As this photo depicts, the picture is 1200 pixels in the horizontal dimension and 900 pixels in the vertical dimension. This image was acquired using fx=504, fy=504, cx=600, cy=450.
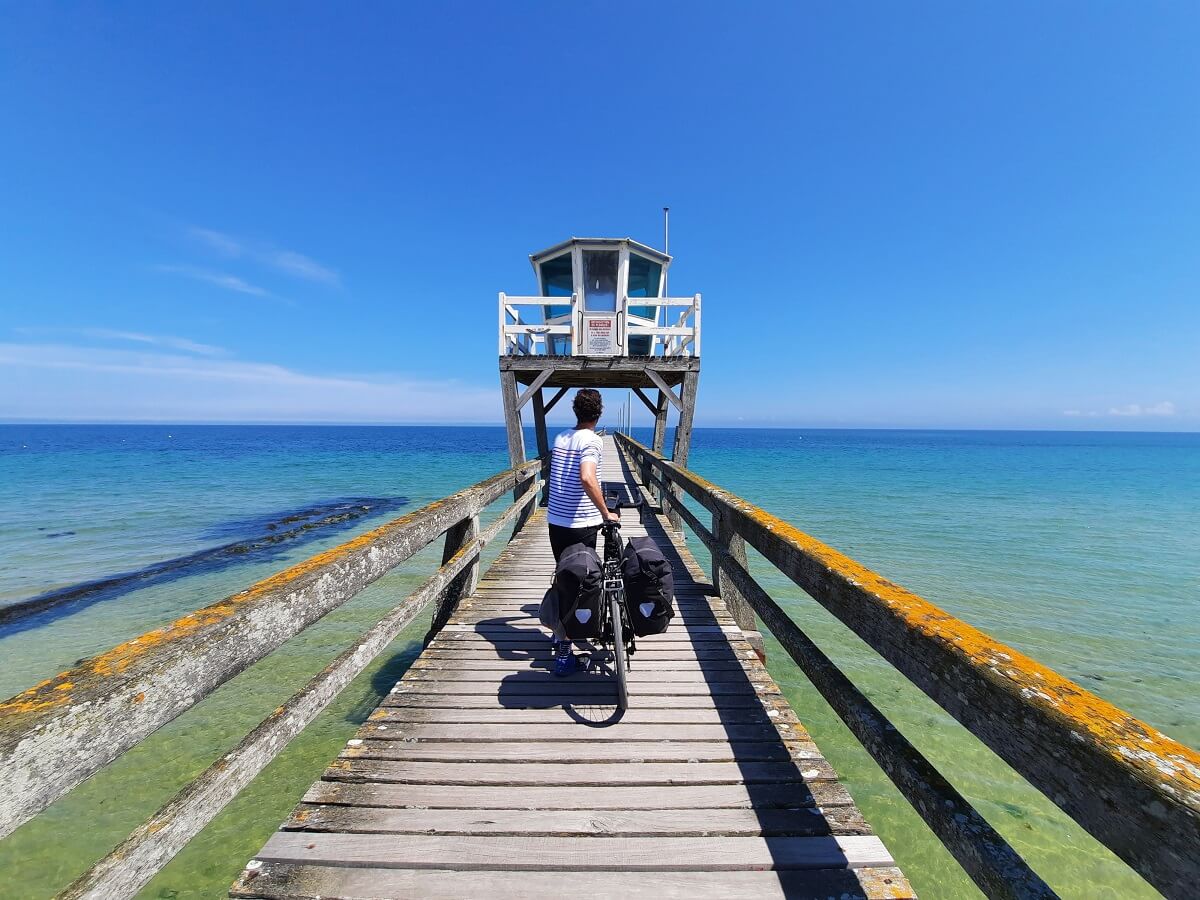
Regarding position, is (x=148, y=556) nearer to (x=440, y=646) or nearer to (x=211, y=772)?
(x=440, y=646)

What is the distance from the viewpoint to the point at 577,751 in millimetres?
2586

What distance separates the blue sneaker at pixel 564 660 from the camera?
3367 millimetres

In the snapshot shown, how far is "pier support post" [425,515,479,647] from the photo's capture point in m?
4.48

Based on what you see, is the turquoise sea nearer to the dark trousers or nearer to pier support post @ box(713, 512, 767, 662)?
pier support post @ box(713, 512, 767, 662)

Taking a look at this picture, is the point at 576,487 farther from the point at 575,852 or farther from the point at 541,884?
the point at 541,884

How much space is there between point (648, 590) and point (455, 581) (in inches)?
93.5

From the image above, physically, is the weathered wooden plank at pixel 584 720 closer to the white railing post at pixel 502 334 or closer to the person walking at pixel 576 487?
the person walking at pixel 576 487

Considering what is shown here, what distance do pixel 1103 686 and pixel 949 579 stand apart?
14.7 feet

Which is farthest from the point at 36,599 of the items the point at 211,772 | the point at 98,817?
the point at 211,772

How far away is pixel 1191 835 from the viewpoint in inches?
32.2

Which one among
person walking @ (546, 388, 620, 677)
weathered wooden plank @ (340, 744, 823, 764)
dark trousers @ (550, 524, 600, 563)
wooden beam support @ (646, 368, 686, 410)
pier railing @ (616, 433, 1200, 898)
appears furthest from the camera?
wooden beam support @ (646, 368, 686, 410)

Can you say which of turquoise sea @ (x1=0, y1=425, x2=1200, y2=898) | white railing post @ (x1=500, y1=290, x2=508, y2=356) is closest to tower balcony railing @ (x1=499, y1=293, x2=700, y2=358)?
white railing post @ (x1=500, y1=290, x2=508, y2=356)

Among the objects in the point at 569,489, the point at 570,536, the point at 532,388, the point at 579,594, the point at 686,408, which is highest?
the point at 532,388

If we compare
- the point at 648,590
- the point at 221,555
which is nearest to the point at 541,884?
the point at 648,590
